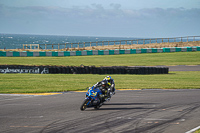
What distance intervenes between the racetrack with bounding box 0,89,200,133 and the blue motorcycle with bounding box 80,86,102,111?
0.30m

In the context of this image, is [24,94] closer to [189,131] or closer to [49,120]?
[49,120]

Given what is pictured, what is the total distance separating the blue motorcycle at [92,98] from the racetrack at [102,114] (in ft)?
1.00

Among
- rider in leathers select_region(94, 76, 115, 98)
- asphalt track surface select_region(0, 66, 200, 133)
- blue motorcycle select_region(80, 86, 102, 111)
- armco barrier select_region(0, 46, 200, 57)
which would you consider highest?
armco barrier select_region(0, 46, 200, 57)

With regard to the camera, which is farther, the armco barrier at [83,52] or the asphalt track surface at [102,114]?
the armco barrier at [83,52]

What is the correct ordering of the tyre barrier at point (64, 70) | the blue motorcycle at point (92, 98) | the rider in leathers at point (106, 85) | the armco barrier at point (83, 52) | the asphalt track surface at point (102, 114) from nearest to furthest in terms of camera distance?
the asphalt track surface at point (102, 114), the blue motorcycle at point (92, 98), the rider in leathers at point (106, 85), the tyre barrier at point (64, 70), the armco barrier at point (83, 52)

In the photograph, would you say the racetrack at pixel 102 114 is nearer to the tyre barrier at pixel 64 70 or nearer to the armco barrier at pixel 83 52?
the tyre barrier at pixel 64 70

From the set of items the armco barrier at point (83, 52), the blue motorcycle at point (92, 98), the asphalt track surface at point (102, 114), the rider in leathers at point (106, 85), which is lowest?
the asphalt track surface at point (102, 114)

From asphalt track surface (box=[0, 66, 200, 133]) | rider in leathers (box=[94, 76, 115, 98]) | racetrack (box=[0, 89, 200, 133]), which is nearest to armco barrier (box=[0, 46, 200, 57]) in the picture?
asphalt track surface (box=[0, 66, 200, 133])

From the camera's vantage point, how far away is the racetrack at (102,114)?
1017 centimetres

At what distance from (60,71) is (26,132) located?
68.3 ft

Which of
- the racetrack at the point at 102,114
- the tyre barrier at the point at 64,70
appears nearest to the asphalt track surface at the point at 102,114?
the racetrack at the point at 102,114

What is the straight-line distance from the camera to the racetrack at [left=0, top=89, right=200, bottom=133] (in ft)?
33.4

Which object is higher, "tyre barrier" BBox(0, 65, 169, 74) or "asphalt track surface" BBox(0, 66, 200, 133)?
"tyre barrier" BBox(0, 65, 169, 74)

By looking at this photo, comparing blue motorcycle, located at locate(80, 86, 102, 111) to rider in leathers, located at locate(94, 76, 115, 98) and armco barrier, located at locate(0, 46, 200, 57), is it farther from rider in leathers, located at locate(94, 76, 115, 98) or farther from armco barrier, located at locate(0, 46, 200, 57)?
armco barrier, located at locate(0, 46, 200, 57)
